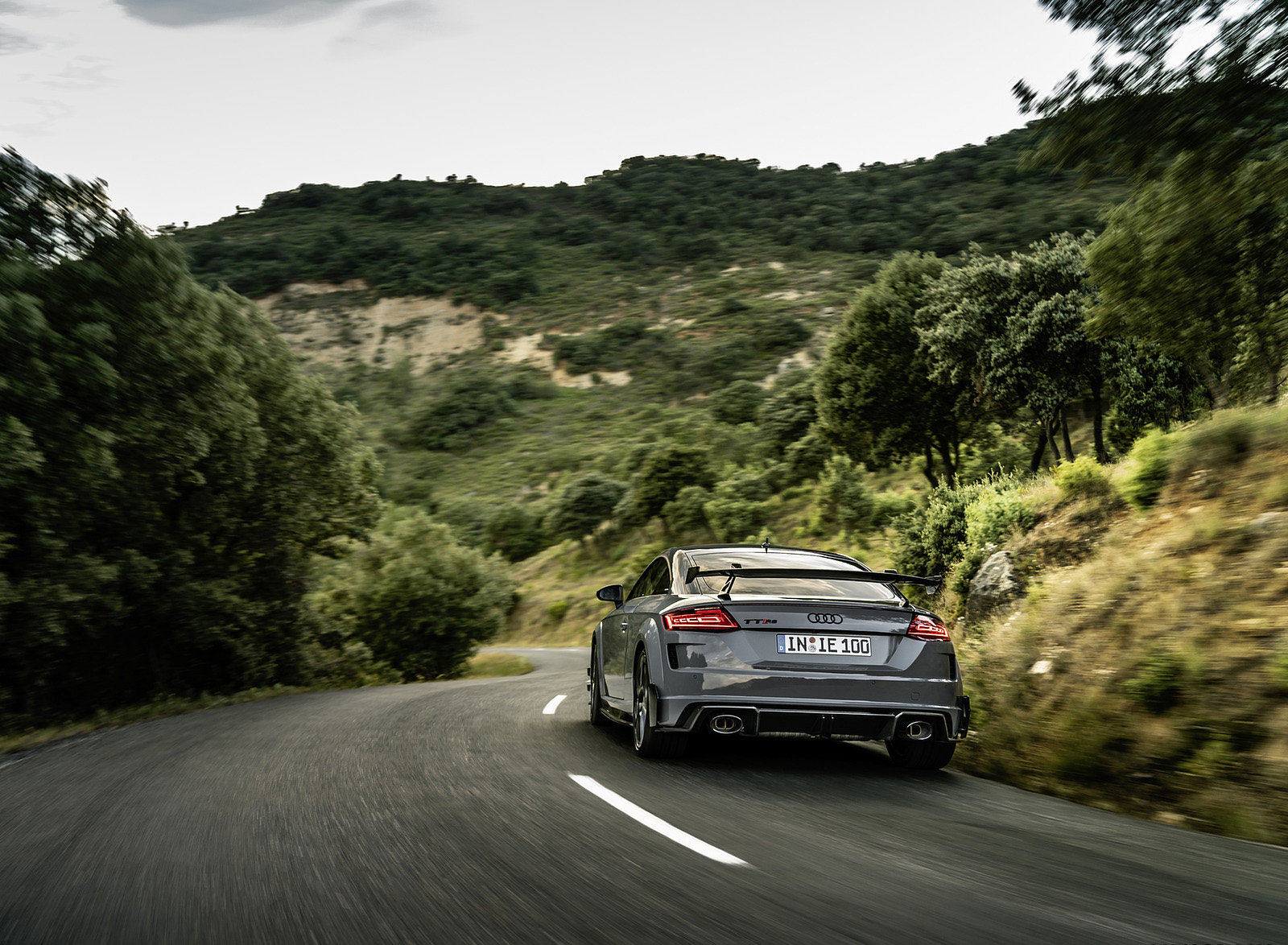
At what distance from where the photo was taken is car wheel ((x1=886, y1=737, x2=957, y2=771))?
6.50 metres

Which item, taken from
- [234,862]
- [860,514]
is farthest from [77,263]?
[860,514]

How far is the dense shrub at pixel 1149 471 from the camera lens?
383 inches

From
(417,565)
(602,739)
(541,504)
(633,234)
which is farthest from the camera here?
(633,234)

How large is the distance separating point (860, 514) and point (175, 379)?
27.8 meters

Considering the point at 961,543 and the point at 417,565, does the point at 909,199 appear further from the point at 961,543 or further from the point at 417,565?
the point at 961,543

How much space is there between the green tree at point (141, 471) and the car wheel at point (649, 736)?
352 inches

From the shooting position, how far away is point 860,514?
3781 cm

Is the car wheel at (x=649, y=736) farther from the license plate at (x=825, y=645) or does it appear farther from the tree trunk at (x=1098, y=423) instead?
the tree trunk at (x=1098, y=423)

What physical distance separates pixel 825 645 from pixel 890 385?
25425 millimetres

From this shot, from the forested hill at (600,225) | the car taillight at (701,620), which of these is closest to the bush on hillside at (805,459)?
the forested hill at (600,225)

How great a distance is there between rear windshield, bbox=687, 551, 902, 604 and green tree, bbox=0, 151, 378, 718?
9.26 meters

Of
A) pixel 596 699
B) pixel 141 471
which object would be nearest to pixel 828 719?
pixel 596 699

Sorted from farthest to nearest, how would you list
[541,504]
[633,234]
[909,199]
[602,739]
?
[633,234], [909,199], [541,504], [602,739]

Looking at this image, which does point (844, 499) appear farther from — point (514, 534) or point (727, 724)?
point (514, 534)
